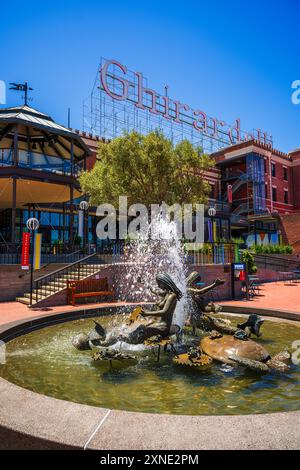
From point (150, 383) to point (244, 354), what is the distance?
170 centimetres

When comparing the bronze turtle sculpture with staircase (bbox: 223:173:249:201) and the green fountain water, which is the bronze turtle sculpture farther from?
staircase (bbox: 223:173:249:201)

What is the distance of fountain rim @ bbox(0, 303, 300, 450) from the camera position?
2559 millimetres

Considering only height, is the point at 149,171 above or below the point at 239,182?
below

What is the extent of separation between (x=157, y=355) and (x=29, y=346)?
2933 millimetres

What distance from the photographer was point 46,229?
2970 cm

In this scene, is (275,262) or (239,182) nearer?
(275,262)

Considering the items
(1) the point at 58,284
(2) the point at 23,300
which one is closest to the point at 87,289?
(1) the point at 58,284

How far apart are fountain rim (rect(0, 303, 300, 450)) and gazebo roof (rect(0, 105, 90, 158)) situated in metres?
18.9

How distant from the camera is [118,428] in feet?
9.04

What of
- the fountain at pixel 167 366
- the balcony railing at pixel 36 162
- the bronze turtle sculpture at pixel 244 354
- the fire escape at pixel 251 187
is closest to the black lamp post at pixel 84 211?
the balcony railing at pixel 36 162

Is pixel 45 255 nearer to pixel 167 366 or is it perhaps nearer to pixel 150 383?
pixel 167 366

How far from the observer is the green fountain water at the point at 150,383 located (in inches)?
166

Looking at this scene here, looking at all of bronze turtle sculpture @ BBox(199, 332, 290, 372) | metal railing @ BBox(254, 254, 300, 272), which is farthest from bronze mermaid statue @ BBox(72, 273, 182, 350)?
metal railing @ BBox(254, 254, 300, 272)
